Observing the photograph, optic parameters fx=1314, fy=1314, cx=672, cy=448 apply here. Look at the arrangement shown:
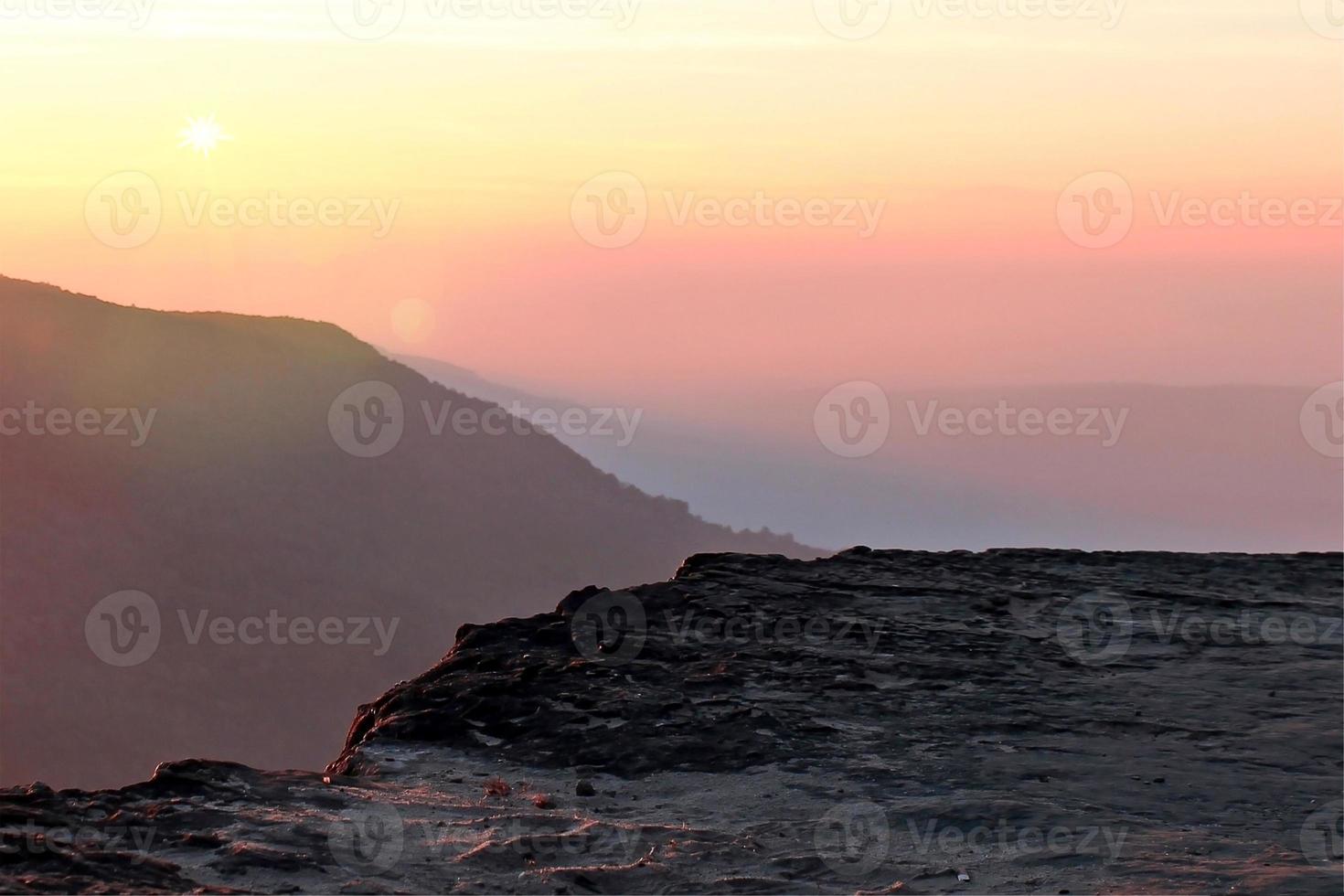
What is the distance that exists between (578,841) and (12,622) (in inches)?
3267

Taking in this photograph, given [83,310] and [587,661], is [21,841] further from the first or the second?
[83,310]

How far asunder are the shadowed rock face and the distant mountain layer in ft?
227

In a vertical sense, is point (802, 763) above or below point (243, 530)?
below

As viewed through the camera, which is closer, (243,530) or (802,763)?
(802,763)

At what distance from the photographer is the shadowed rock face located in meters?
6.15

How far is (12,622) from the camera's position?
79.2 metres

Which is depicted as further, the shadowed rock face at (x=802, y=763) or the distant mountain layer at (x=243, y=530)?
the distant mountain layer at (x=243, y=530)

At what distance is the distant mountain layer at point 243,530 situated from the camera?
79.6 m

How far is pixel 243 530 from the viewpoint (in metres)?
96.4

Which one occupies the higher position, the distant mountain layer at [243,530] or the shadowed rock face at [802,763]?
the distant mountain layer at [243,530]

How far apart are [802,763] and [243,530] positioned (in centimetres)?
9425

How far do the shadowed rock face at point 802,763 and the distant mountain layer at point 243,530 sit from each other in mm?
69187

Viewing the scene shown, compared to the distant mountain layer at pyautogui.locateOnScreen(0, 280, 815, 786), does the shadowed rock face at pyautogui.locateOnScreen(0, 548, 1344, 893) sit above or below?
below

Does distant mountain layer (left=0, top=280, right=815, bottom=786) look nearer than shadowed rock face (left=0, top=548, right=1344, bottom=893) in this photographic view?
No
